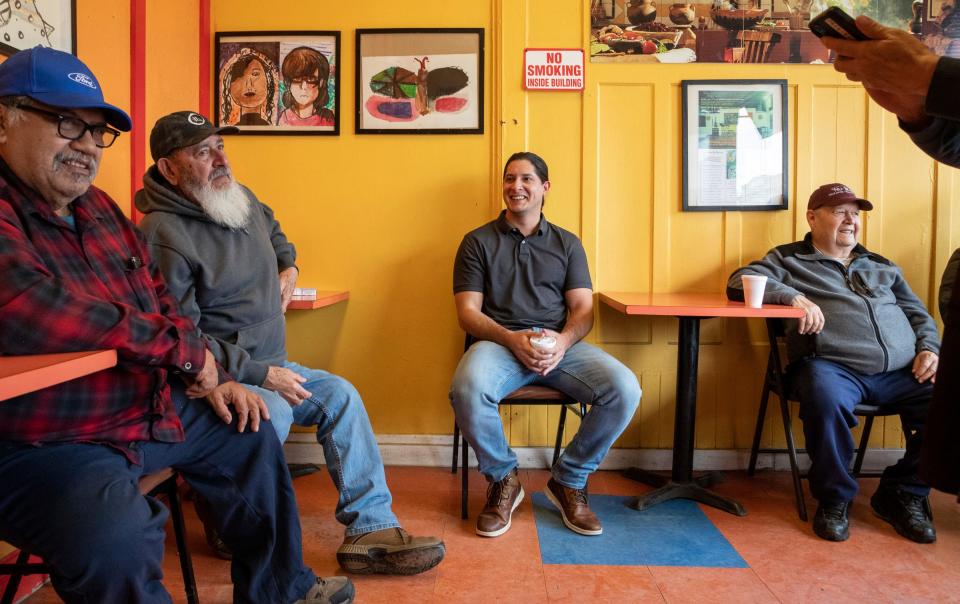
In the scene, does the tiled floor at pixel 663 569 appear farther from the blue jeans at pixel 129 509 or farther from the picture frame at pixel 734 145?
the picture frame at pixel 734 145

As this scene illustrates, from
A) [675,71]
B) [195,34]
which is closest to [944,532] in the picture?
[675,71]

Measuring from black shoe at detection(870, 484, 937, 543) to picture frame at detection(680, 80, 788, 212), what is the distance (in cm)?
136

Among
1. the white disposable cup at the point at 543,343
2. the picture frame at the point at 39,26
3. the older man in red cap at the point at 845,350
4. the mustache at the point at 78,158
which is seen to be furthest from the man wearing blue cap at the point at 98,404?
the older man in red cap at the point at 845,350

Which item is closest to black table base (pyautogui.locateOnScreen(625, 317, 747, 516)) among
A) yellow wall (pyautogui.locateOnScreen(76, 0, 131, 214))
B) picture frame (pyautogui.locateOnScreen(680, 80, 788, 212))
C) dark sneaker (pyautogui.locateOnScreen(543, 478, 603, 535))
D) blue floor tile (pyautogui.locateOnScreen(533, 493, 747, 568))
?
blue floor tile (pyautogui.locateOnScreen(533, 493, 747, 568))

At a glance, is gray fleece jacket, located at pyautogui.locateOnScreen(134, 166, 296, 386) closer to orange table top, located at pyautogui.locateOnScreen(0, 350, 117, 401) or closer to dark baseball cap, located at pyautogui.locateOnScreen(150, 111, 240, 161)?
dark baseball cap, located at pyautogui.locateOnScreen(150, 111, 240, 161)

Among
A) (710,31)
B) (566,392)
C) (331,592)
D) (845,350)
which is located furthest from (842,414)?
(331,592)

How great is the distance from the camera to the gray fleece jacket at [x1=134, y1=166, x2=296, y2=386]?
6.38 feet

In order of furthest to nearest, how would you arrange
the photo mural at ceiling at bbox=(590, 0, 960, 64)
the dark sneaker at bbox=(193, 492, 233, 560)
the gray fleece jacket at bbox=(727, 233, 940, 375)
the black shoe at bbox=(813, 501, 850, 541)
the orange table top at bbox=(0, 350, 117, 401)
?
the photo mural at ceiling at bbox=(590, 0, 960, 64)
the gray fleece jacket at bbox=(727, 233, 940, 375)
the black shoe at bbox=(813, 501, 850, 541)
the dark sneaker at bbox=(193, 492, 233, 560)
the orange table top at bbox=(0, 350, 117, 401)

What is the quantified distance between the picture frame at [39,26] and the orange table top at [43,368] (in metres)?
1.19

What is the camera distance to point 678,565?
214 centimetres

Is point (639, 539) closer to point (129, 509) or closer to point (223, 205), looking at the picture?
point (129, 509)

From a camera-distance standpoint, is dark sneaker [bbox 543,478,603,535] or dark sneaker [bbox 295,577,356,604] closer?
dark sneaker [bbox 295,577,356,604]

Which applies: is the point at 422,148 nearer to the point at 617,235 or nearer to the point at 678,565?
the point at 617,235

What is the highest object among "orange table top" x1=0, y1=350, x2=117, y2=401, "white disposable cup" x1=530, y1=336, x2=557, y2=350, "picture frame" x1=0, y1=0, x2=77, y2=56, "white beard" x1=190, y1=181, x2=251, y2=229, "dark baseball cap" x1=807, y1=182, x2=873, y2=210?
"picture frame" x1=0, y1=0, x2=77, y2=56
